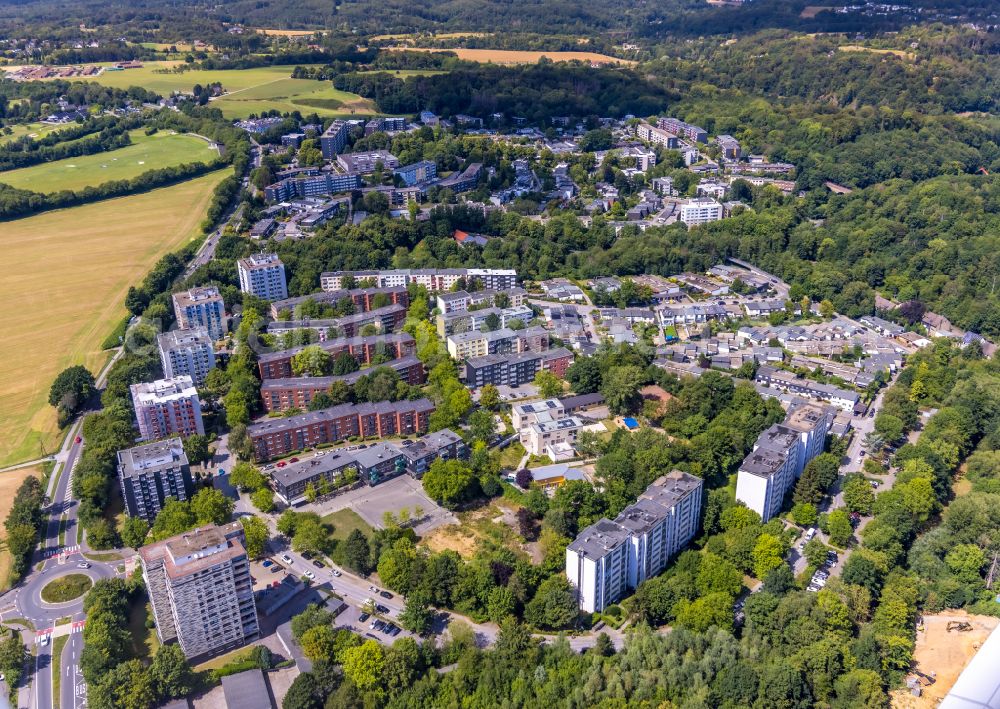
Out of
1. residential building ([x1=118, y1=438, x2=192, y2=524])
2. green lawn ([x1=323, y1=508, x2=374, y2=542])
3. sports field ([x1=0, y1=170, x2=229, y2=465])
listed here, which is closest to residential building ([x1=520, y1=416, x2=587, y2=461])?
green lawn ([x1=323, y1=508, x2=374, y2=542])

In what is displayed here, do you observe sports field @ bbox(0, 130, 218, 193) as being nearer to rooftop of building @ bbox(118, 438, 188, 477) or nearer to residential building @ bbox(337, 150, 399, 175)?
residential building @ bbox(337, 150, 399, 175)

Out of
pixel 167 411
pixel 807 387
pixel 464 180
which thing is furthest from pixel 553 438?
pixel 464 180

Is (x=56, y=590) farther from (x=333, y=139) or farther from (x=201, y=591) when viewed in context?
(x=333, y=139)

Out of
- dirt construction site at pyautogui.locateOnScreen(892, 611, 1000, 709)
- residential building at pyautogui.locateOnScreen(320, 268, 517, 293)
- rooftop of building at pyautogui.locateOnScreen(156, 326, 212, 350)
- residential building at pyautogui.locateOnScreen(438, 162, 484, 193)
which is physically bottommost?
dirt construction site at pyautogui.locateOnScreen(892, 611, 1000, 709)

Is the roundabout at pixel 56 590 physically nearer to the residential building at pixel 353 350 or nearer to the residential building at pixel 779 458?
the residential building at pixel 353 350

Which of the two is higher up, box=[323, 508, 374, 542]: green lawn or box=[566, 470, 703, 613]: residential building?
box=[566, 470, 703, 613]: residential building

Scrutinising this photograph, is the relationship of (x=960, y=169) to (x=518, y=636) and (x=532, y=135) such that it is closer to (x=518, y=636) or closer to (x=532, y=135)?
(x=532, y=135)
